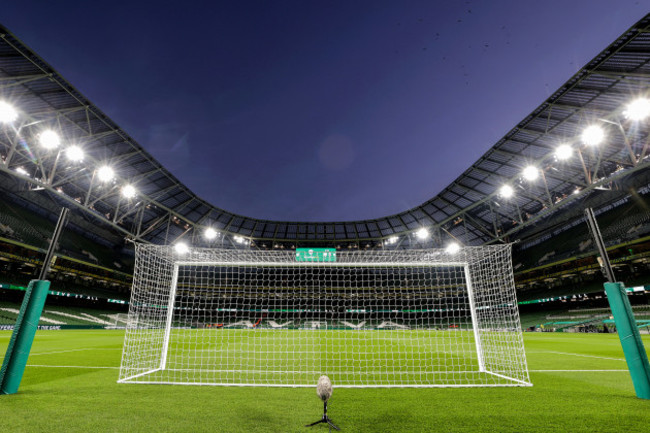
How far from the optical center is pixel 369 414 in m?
3.74

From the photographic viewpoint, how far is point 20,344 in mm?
4301

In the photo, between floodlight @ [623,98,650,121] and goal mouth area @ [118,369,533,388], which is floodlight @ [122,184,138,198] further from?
floodlight @ [623,98,650,121]

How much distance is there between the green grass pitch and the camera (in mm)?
3297

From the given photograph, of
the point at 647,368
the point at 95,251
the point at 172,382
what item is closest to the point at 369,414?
the point at 172,382

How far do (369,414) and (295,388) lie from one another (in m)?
1.91

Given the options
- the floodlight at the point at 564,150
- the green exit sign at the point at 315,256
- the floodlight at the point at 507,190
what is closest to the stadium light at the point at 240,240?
the floodlight at the point at 507,190

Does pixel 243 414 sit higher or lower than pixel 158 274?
lower

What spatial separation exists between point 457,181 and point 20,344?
30.6 meters

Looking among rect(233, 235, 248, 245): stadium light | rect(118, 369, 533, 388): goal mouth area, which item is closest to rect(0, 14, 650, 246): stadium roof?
rect(233, 235, 248, 245): stadium light

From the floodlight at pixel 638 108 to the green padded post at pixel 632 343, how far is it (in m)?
16.5

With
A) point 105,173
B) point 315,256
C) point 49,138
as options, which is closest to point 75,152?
point 49,138

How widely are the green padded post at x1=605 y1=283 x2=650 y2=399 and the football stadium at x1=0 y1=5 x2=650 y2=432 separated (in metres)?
0.02

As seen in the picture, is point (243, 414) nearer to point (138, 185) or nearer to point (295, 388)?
point (295, 388)

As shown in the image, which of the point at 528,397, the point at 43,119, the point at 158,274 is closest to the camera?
the point at 528,397
